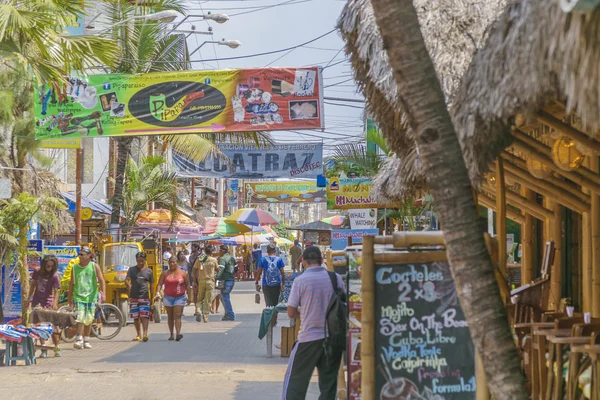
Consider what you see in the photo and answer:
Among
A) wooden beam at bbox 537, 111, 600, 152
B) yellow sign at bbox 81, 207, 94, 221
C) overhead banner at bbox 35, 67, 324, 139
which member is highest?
overhead banner at bbox 35, 67, 324, 139

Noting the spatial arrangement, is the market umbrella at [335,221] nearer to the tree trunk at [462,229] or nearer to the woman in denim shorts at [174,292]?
the woman in denim shorts at [174,292]

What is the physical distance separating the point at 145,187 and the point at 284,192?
69.5 ft

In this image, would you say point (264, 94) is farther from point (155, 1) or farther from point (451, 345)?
point (451, 345)

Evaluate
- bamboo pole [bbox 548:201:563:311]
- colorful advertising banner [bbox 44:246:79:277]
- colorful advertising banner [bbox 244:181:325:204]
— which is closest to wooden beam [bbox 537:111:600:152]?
bamboo pole [bbox 548:201:563:311]

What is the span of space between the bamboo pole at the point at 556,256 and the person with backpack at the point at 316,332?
2617mm

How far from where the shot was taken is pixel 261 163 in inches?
1134

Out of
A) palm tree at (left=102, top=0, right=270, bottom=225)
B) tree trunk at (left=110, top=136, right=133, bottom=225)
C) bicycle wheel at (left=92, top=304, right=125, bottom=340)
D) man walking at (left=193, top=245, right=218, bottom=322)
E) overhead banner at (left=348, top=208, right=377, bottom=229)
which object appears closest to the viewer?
bicycle wheel at (left=92, top=304, right=125, bottom=340)

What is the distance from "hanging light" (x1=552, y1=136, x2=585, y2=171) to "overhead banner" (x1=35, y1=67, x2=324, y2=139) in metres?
10.4

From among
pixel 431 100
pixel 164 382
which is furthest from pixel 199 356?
pixel 431 100

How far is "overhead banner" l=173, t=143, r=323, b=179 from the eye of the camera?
28391mm

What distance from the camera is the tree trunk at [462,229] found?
4.33 metres

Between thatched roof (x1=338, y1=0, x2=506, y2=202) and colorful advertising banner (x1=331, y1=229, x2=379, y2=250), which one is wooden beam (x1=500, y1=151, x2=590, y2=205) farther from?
colorful advertising banner (x1=331, y1=229, x2=379, y2=250)

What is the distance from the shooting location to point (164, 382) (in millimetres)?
11953

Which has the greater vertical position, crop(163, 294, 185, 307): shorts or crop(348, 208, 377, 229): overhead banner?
crop(348, 208, 377, 229): overhead banner
